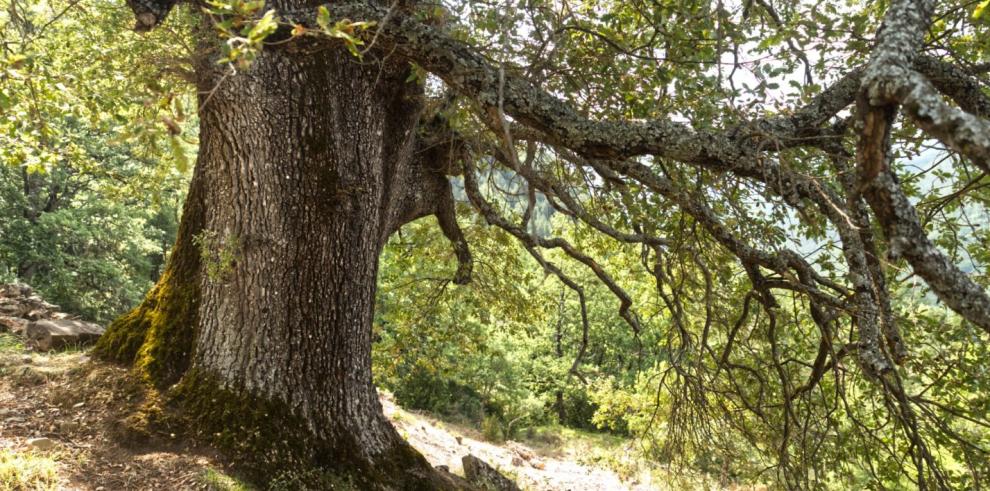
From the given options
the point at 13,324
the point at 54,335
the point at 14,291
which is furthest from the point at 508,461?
the point at 14,291

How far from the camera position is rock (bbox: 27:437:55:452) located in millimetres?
3812

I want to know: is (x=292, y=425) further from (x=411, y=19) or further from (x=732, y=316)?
(x=732, y=316)

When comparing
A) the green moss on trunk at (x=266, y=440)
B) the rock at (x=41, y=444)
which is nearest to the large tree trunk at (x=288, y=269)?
the green moss on trunk at (x=266, y=440)

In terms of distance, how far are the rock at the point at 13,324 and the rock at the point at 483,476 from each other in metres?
5.00

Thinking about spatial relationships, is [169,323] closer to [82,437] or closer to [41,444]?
[82,437]

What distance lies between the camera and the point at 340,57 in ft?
14.1

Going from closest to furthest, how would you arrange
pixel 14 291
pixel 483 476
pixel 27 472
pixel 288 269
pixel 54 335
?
pixel 27 472, pixel 288 269, pixel 54 335, pixel 483 476, pixel 14 291

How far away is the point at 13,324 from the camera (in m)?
6.56

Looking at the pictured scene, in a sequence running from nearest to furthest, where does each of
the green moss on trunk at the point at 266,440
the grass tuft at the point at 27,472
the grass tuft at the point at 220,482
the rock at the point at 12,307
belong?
the grass tuft at the point at 27,472
the grass tuft at the point at 220,482
the green moss on trunk at the point at 266,440
the rock at the point at 12,307

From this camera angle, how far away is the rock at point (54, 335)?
585cm

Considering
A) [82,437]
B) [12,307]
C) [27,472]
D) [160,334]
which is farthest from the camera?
[12,307]

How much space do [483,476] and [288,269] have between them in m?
3.57

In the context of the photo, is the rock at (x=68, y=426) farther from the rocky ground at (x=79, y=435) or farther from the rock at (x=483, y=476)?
the rock at (x=483, y=476)

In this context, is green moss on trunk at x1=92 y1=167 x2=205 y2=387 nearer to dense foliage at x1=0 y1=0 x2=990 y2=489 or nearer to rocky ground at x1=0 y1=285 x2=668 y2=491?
rocky ground at x1=0 y1=285 x2=668 y2=491
